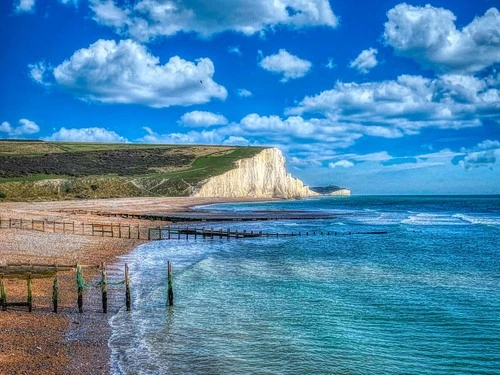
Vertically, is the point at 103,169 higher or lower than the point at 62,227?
higher

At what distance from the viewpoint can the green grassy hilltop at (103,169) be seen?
116m

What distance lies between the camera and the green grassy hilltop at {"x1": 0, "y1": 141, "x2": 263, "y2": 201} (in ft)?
381

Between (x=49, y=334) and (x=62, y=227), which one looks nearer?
(x=49, y=334)

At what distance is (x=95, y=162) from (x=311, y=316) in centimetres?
14386

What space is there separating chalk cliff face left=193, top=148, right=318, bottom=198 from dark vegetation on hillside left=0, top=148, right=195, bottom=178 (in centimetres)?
1742

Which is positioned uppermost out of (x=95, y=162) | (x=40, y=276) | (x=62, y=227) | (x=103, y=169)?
(x=95, y=162)

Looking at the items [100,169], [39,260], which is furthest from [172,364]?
[100,169]

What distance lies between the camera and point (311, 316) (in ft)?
59.8

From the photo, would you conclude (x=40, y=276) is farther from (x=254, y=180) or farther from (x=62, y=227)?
(x=254, y=180)

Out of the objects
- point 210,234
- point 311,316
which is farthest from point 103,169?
point 311,316

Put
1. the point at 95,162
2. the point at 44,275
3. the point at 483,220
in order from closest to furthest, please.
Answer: the point at 44,275 → the point at 483,220 → the point at 95,162

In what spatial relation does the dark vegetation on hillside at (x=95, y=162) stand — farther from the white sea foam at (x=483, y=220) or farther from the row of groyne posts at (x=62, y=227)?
the white sea foam at (x=483, y=220)

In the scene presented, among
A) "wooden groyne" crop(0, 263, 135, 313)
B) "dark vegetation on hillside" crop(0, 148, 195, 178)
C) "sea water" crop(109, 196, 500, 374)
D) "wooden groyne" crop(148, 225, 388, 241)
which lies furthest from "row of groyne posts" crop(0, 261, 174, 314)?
"dark vegetation on hillside" crop(0, 148, 195, 178)

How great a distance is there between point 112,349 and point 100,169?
138m
